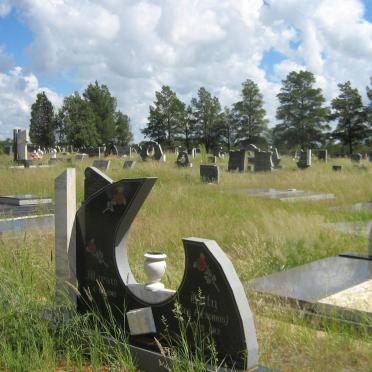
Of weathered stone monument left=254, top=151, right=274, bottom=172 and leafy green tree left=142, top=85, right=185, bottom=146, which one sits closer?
weathered stone monument left=254, top=151, right=274, bottom=172

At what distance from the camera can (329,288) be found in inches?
209

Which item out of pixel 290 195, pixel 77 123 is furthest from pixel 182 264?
pixel 77 123

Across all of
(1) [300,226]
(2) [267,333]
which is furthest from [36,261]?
(1) [300,226]

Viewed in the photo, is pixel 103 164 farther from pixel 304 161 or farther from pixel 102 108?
pixel 102 108

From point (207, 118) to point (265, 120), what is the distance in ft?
30.9

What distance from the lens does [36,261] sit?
5387mm

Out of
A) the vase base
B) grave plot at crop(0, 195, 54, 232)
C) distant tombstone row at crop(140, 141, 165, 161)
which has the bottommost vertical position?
grave plot at crop(0, 195, 54, 232)

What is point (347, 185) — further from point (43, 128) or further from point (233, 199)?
point (43, 128)

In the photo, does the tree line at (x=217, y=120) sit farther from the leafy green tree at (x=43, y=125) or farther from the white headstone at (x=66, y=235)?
the white headstone at (x=66, y=235)

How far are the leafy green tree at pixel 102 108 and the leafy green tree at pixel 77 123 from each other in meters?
3.83

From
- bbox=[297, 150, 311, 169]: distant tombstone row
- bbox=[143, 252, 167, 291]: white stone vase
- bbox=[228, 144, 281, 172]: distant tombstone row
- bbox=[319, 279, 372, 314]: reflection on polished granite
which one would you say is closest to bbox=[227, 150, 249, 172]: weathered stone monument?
bbox=[228, 144, 281, 172]: distant tombstone row

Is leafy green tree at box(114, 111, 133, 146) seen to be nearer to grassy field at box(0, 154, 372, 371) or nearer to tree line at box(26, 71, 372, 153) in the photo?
tree line at box(26, 71, 372, 153)

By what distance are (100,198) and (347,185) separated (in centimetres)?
1478

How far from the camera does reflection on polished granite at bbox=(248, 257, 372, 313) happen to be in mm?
4918
